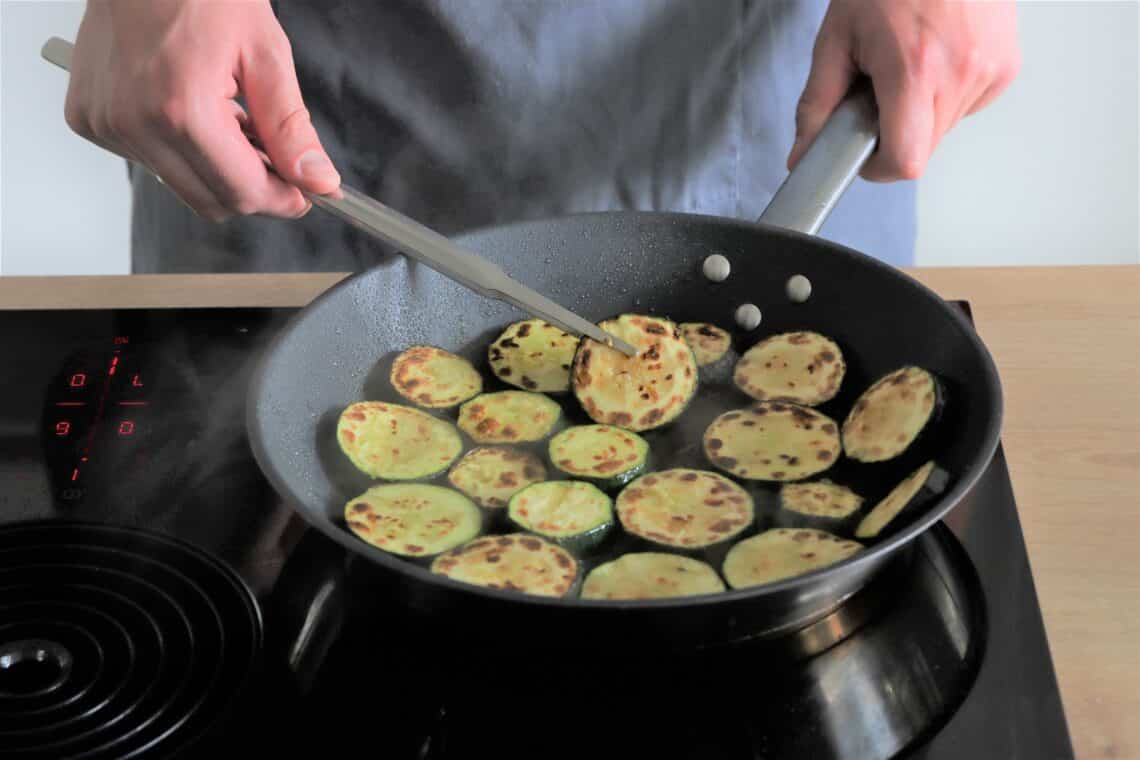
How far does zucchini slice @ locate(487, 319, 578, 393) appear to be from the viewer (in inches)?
44.9

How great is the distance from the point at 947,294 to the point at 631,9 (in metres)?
0.46

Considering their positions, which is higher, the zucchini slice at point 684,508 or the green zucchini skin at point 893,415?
the green zucchini skin at point 893,415

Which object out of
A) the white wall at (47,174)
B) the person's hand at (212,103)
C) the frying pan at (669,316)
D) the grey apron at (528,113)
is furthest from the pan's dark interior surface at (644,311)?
the white wall at (47,174)

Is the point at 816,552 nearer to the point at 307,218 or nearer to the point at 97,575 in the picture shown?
the point at 97,575

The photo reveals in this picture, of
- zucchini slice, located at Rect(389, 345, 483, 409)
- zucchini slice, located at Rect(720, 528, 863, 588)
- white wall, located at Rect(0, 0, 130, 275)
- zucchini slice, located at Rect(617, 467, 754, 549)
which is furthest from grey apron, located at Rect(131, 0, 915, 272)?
white wall, located at Rect(0, 0, 130, 275)

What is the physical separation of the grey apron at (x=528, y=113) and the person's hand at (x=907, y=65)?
26 cm

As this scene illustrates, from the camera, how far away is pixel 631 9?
1.41m

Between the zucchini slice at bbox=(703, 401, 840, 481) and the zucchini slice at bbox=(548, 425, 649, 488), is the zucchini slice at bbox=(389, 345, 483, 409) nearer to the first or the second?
the zucchini slice at bbox=(548, 425, 649, 488)

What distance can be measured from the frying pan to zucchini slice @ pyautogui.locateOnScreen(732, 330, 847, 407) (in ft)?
0.04

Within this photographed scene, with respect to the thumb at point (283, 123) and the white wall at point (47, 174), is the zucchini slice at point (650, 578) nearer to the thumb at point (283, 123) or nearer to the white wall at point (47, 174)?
the thumb at point (283, 123)

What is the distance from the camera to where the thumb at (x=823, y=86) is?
1.18m

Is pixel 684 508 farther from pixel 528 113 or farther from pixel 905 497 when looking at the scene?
pixel 528 113

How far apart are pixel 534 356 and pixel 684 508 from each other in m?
0.25

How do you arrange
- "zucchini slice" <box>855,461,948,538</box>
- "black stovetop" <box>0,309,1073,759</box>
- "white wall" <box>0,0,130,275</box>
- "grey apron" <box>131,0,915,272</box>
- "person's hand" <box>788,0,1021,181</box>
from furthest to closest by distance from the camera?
"white wall" <box>0,0,130,275</box> < "grey apron" <box>131,0,915,272</box> < "person's hand" <box>788,0,1021,181</box> < "zucchini slice" <box>855,461,948,538</box> < "black stovetop" <box>0,309,1073,759</box>
